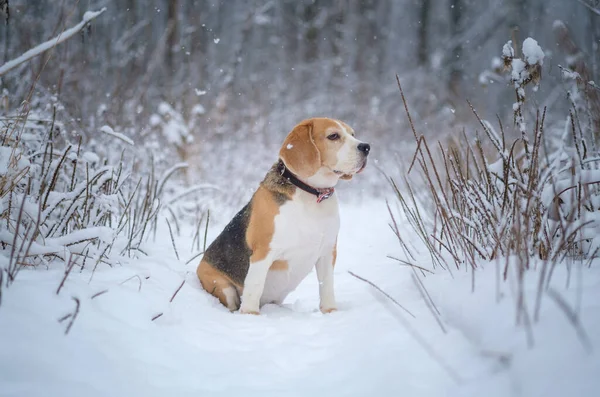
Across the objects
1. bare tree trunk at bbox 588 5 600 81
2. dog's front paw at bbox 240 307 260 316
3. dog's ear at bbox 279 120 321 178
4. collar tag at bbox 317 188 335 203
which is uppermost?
bare tree trunk at bbox 588 5 600 81

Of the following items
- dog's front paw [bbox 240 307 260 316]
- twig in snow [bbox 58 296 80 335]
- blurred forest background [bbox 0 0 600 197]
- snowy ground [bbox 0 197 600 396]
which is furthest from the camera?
blurred forest background [bbox 0 0 600 197]

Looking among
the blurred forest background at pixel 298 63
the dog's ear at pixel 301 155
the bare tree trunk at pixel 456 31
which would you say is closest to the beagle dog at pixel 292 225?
the dog's ear at pixel 301 155

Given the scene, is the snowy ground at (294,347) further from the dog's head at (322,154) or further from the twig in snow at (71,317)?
the dog's head at (322,154)

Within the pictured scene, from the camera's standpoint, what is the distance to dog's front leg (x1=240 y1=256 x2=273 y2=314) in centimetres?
227

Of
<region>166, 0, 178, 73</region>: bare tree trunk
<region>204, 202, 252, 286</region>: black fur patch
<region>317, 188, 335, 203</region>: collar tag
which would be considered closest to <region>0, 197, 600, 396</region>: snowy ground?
<region>204, 202, 252, 286</region>: black fur patch

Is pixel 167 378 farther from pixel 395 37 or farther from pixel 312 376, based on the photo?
pixel 395 37

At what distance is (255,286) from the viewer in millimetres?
2281

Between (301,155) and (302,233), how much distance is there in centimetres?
47

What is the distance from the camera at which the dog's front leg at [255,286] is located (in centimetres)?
227

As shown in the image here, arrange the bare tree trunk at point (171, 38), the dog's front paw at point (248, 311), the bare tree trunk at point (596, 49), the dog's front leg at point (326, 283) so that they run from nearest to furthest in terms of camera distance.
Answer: the dog's front paw at point (248, 311) < the dog's front leg at point (326, 283) < the bare tree trunk at point (596, 49) < the bare tree trunk at point (171, 38)

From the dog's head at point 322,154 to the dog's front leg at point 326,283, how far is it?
1.60 feet

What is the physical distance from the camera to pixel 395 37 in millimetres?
17312

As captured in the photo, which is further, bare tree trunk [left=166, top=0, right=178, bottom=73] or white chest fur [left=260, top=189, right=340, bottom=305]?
bare tree trunk [left=166, top=0, right=178, bottom=73]

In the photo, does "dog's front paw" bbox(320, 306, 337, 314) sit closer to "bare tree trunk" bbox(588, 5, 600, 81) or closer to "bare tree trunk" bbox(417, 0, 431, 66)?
"bare tree trunk" bbox(588, 5, 600, 81)
